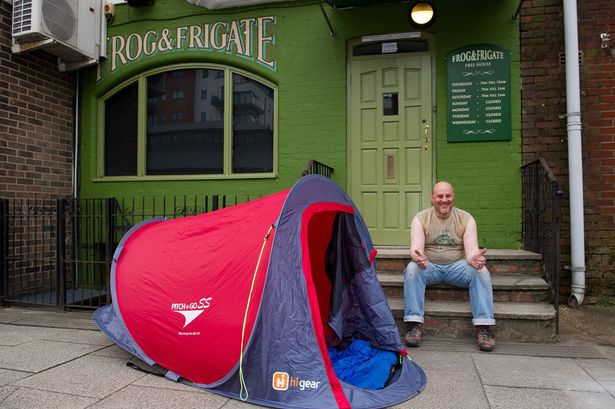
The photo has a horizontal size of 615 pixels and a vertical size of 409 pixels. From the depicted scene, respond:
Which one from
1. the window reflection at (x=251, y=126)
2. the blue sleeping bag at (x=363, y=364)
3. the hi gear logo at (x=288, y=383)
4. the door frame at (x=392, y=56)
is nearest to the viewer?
the hi gear logo at (x=288, y=383)

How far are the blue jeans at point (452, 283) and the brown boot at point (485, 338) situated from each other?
5 cm

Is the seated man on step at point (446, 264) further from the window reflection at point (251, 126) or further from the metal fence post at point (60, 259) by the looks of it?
the metal fence post at point (60, 259)

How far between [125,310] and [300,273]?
1.48 meters

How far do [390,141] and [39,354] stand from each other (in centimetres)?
437

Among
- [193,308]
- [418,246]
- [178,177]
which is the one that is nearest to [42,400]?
[193,308]

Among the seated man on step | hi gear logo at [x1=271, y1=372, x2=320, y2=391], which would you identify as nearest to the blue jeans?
the seated man on step

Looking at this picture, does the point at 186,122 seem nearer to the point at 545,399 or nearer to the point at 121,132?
the point at 121,132

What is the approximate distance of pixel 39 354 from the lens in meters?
3.82

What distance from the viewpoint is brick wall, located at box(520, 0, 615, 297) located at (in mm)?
5324

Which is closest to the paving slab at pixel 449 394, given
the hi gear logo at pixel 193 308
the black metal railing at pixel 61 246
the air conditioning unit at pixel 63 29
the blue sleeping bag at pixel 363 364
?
the blue sleeping bag at pixel 363 364

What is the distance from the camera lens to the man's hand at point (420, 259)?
4.01 m

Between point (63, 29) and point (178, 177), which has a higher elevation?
point (63, 29)

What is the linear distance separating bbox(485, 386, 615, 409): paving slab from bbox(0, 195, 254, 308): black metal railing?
133 inches

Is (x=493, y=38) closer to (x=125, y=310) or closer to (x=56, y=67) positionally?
(x=125, y=310)
